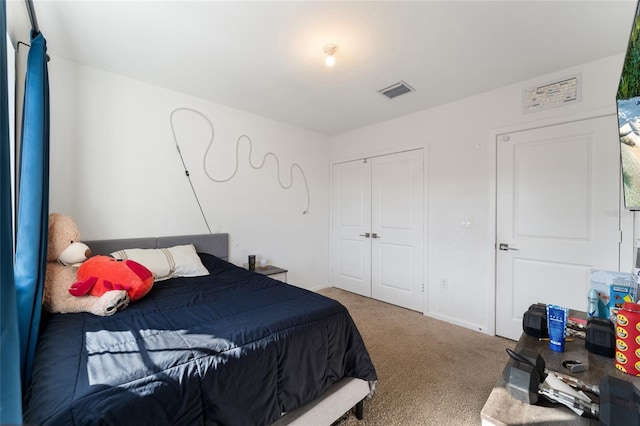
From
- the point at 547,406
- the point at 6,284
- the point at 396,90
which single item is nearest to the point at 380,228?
the point at 396,90

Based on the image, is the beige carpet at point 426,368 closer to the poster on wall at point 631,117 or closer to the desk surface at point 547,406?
the desk surface at point 547,406

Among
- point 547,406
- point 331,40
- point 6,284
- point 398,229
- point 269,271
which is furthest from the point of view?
point 398,229

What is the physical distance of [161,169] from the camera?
2.61 m

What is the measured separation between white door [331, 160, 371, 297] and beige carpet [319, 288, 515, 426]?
2.64ft

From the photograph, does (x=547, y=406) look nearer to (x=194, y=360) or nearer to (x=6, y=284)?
(x=194, y=360)

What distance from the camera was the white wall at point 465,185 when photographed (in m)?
2.50

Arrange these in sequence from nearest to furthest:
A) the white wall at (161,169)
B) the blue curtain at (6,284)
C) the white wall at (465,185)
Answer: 1. the blue curtain at (6,284)
2. the white wall at (161,169)
3. the white wall at (465,185)

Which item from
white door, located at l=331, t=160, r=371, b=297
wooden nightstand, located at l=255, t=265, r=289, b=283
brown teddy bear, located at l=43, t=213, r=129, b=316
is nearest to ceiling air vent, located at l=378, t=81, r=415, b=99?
white door, located at l=331, t=160, r=371, b=297

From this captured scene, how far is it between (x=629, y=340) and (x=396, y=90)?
241cm

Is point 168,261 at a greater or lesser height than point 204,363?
greater

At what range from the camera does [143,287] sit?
5.43 feet

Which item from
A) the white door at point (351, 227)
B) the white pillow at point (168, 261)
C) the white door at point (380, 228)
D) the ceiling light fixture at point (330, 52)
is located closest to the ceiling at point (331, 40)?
the ceiling light fixture at point (330, 52)

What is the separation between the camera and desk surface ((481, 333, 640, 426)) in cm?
72

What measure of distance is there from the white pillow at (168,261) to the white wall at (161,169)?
0.40m
